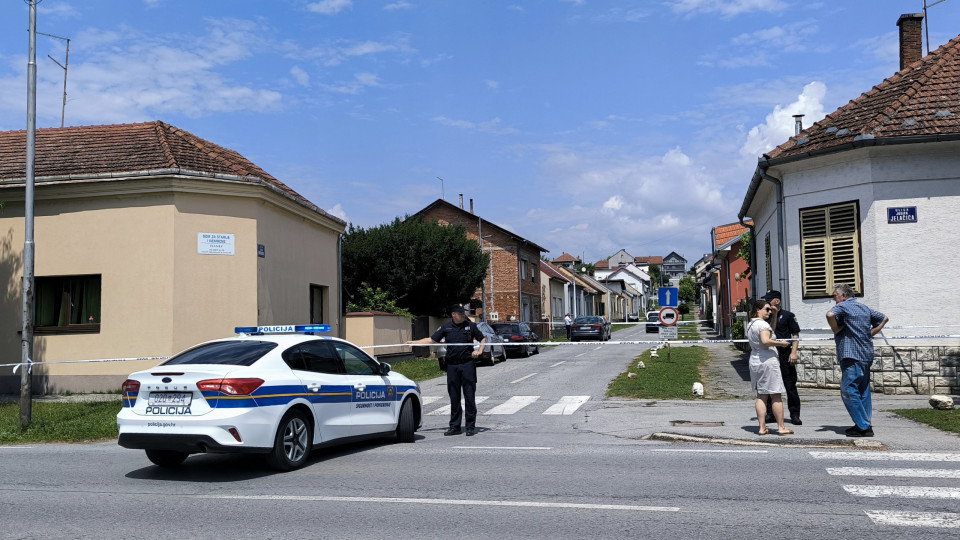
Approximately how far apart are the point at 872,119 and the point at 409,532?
12898 millimetres

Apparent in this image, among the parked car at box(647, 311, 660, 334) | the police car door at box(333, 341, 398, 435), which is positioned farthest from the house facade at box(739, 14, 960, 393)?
the parked car at box(647, 311, 660, 334)

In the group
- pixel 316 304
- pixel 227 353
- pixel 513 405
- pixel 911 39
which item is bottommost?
pixel 513 405

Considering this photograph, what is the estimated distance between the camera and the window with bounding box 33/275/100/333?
17.0 m

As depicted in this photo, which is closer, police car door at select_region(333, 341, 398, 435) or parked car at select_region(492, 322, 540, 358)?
police car door at select_region(333, 341, 398, 435)

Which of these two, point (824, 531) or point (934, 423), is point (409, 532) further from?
point (934, 423)

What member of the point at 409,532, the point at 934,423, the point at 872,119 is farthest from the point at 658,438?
the point at 872,119

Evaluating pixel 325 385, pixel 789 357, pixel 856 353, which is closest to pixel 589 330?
pixel 789 357

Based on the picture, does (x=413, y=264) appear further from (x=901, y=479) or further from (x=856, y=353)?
(x=901, y=479)

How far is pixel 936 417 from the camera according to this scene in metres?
11.1

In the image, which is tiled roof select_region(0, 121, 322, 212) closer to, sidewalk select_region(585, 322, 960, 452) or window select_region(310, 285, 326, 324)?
window select_region(310, 285, 326, 324)

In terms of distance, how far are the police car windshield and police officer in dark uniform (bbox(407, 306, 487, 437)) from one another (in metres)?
2.91

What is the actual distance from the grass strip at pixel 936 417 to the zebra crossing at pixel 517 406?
198 inches

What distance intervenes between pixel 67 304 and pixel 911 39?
65.9ft

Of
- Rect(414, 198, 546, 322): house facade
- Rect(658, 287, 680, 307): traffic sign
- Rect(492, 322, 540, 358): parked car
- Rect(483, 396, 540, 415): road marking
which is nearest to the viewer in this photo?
Rect(483, 396, 540, 415): road marking
